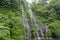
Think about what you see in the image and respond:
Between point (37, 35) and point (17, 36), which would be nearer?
point (17, 36)

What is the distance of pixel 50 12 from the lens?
18016 millimetres

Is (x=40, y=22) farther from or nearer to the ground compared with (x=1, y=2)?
nearer to the ground

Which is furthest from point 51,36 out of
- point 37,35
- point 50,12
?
point 50,12

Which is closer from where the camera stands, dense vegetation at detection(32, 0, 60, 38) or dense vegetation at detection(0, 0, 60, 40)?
dense vegetation at detection(0, 0, 60, 40)

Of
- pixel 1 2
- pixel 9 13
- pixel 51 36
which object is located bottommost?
pixel 51 36

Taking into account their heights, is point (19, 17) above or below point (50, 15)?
above

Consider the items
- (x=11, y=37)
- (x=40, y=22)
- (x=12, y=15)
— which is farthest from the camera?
(x=40, y=22)

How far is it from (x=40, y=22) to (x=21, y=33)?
15.2ft

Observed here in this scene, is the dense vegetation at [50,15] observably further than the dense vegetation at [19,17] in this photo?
Yes

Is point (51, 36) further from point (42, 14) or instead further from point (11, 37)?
point (11, 37)

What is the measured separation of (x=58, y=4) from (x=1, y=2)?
7.23 metres

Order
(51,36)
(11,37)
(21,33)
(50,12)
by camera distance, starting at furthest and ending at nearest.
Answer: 1. (50,12)
2. (51,36)
3. (21,33)
4. (11,37)

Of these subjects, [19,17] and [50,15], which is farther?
[50,15]

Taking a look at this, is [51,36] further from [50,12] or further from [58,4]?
[58,4]
